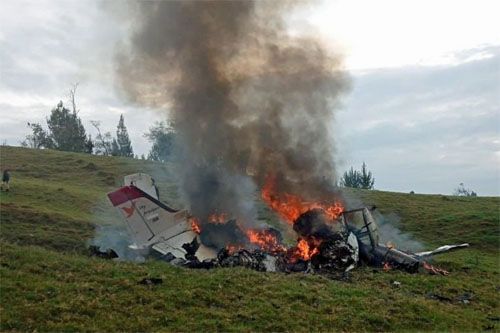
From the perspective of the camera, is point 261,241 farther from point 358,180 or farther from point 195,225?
point 358,180

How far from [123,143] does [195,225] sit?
284 ft

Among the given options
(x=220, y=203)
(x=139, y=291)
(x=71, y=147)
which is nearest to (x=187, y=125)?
(x=220, y=203)

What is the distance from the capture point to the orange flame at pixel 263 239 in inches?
960

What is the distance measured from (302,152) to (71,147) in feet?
248

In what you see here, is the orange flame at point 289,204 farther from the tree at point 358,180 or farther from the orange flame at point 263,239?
the tree at point 358,180

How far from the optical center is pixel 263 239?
81.6 feet

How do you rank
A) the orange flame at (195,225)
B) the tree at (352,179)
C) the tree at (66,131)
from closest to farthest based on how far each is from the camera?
the orange flame at (195,225)
the tree at (352,179)
the tree at (66,131)

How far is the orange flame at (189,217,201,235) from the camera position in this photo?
80.5ft

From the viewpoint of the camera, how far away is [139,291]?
1461 cm

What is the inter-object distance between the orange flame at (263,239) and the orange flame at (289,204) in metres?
1.31

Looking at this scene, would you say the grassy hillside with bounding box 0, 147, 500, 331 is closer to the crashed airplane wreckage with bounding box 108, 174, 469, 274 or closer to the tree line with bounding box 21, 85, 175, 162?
the crashed airplane wreckage with bounding box 108, 174, 469, 274

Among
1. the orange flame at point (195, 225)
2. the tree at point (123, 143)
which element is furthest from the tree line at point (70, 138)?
the orange flame at point (195, 225)

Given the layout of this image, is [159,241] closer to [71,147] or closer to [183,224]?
[183,224]

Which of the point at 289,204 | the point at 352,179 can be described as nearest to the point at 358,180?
the point at 352,179
